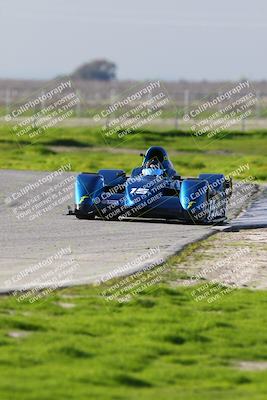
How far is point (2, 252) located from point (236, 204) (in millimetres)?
9026

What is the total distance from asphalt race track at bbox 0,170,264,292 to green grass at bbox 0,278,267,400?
1.13 metres

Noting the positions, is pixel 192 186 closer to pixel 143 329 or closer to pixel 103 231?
pixel 103 231

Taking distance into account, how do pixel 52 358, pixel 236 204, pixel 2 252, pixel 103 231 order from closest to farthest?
pixel 52 358, pixel 2 252, pixel 103 231, pixel 236 204

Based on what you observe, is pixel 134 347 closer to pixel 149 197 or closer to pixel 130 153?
pixel 149 197

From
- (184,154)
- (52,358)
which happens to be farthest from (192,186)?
(184,154)

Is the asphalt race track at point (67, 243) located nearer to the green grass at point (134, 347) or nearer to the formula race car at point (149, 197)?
the formula race car at point (149, 197)

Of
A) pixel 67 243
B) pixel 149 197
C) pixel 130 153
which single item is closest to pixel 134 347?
pixel 67 243

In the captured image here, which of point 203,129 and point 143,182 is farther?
point 203,129

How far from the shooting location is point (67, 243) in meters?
17.4

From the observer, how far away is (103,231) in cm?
1898

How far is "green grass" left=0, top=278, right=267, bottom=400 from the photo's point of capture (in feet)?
30.1

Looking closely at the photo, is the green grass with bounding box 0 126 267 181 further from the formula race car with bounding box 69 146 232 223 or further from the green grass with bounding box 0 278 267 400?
the green grass with bounding box 0 278 267 400

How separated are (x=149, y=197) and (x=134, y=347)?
978 centimetres

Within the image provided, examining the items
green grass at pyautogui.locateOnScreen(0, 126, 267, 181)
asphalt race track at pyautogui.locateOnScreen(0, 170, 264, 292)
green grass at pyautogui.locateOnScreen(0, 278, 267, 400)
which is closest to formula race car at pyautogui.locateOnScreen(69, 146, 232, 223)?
asphalt race track at pyautogui.locateOnScreen(0, 170, 264, 292)
